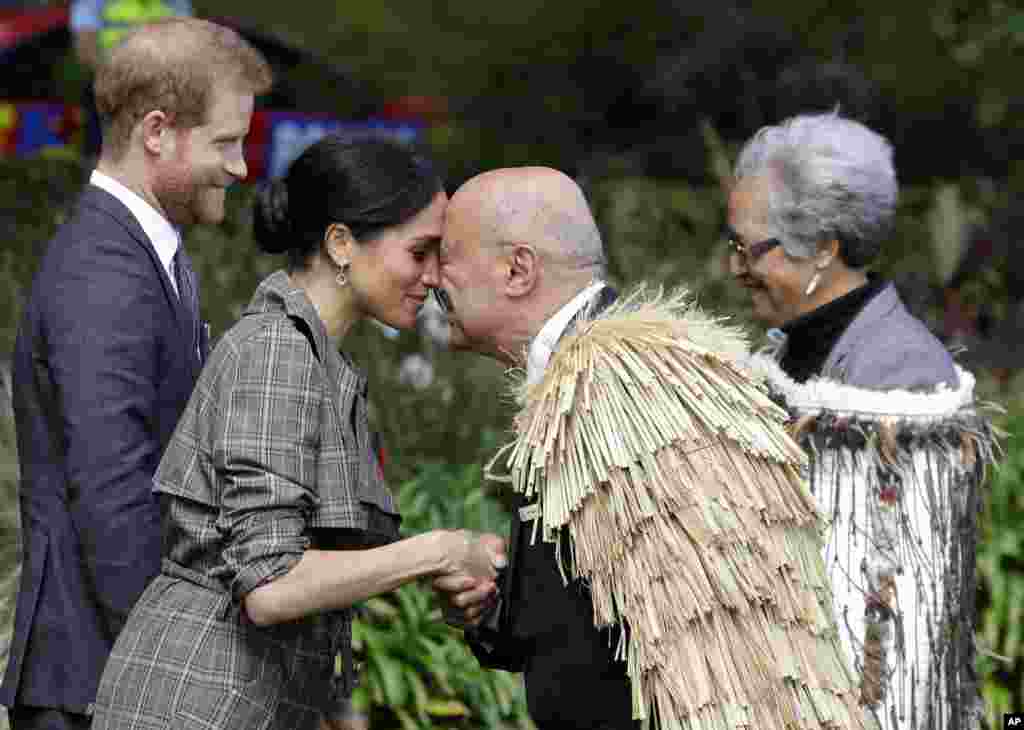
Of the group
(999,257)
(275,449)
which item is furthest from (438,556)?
(999,257)

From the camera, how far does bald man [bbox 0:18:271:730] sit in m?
2.62

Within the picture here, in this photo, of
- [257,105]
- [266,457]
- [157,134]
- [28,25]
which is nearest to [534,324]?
[266,457]

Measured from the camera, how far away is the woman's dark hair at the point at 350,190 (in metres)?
2.69

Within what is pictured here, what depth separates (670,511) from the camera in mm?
2289

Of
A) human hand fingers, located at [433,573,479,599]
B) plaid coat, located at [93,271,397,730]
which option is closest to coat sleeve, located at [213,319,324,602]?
plaid coat, located at [93,271,397,730]

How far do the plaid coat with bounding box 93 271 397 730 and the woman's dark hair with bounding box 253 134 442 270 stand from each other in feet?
0.59

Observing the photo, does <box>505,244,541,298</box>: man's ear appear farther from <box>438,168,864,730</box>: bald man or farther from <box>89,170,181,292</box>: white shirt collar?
<box>89,170,181,292</box>: white shirt collar

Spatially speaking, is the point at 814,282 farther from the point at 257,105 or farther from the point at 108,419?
the point at 257,105

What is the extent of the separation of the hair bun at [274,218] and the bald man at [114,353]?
11 cm

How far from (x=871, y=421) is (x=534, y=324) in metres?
1.03

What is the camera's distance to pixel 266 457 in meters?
2.38

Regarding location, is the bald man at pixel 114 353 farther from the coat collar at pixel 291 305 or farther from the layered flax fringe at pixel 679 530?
the layered flax fringe at pixel 679 530

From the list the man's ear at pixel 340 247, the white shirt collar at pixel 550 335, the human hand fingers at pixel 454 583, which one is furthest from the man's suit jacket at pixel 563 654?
the man's ear at pixel 340 247

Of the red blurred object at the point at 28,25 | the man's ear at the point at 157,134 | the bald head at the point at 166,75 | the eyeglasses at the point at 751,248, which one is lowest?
the eyeglasses at the point at 751,248
